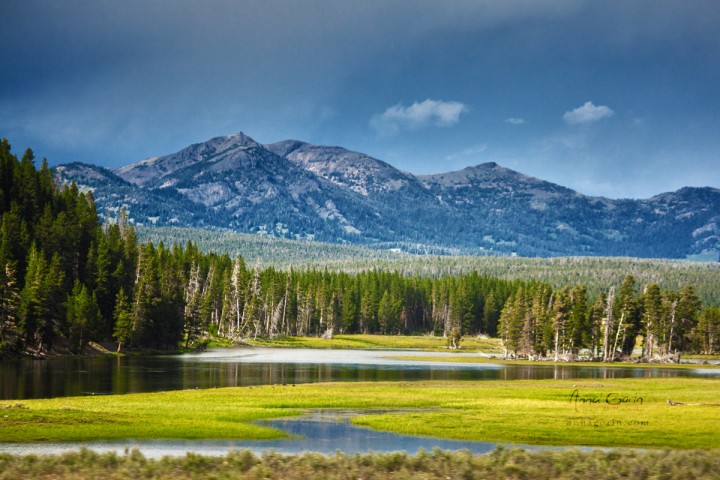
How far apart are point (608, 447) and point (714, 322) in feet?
476

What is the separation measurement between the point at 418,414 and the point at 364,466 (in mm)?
21458

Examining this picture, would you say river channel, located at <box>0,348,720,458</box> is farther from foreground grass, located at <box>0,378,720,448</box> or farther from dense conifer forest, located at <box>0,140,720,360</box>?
dense conifer forest, located at <box>0,140,720,360</box>

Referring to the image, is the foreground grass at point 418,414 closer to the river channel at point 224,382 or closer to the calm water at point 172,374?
the river channel at point 224,382

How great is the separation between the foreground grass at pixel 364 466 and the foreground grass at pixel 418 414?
925 centimetres

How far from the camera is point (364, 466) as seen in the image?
2752 centimetres

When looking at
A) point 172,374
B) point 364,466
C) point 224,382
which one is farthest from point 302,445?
point 172,374

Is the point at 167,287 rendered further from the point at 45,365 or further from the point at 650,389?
the point at 650,389

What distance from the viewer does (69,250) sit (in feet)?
432

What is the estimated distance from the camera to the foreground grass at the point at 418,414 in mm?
38312

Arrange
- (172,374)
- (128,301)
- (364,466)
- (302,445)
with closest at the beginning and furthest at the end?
(364,466), (302,445), (172,374), (128,301)

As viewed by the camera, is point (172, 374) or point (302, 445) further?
point (172, 374)

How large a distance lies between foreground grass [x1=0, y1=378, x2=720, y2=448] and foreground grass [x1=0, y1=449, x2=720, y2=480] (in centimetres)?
925

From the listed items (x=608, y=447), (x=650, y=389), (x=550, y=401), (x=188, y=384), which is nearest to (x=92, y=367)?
(x=188, y=384)

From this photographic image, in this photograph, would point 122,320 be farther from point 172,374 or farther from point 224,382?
point 224,382
